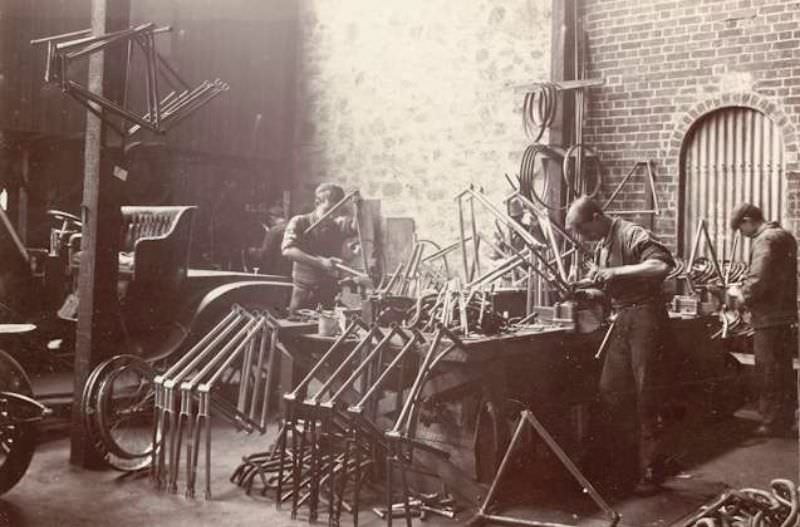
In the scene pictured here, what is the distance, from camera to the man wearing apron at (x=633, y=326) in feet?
18.4

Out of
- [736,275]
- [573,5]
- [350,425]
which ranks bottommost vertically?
[350,425]

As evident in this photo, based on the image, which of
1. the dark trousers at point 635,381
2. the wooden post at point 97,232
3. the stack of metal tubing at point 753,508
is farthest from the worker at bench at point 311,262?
the stack of metal tubing at point 753,508

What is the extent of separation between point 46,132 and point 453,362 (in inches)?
260

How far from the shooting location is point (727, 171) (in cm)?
856

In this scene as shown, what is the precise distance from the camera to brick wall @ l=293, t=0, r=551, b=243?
10.1 meters

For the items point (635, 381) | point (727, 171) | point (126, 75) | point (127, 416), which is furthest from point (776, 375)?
point (126, 75)

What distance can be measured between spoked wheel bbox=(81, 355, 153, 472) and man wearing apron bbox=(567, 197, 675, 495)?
3.02 meters

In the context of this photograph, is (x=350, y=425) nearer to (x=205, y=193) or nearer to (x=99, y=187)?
(x=99, y=187)

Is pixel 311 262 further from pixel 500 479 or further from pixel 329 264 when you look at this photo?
pixel 500 479

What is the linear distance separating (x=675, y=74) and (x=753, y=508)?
5.47 metres

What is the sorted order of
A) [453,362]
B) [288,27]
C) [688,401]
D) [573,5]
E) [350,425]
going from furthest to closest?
[288,27] → [573,5] → [688,401] → [453,362] → [350,425]

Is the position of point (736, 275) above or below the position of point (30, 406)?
above

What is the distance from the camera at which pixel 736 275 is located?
8.17m

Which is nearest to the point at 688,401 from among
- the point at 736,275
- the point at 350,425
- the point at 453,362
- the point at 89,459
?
the point at 736,275
